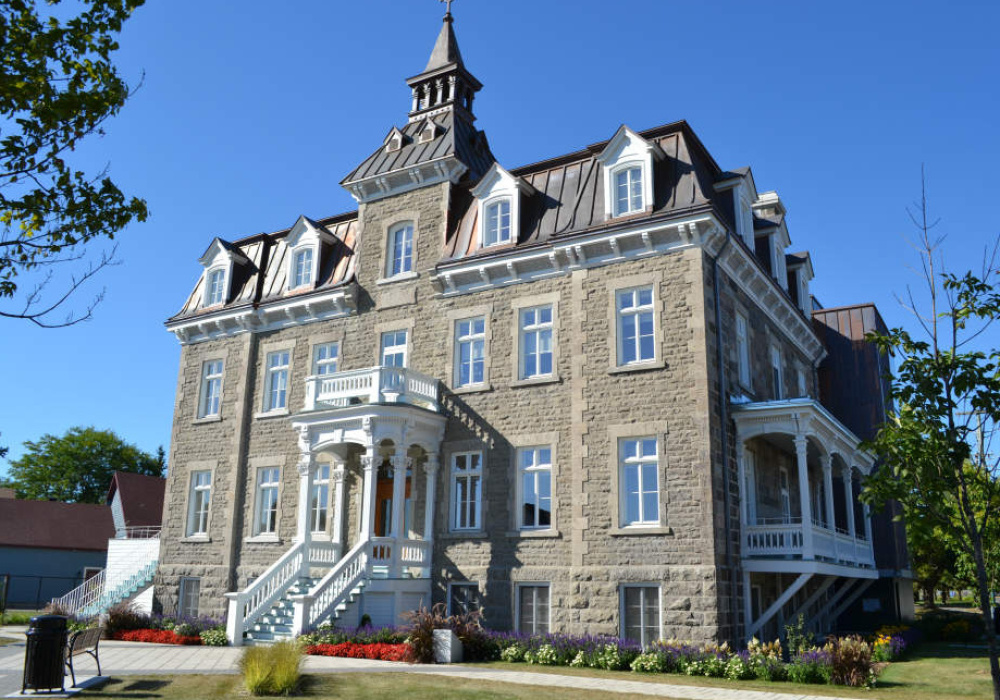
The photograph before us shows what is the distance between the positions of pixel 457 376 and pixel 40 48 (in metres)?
15.5

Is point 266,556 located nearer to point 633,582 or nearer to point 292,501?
point 292,501

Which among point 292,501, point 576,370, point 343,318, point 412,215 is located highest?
point 412,215

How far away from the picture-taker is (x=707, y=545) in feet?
→ 59.3

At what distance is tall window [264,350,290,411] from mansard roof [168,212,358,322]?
1.94 m

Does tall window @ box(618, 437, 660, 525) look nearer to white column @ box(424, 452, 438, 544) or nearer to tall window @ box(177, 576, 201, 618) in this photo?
white column @ box(424, 452, 438, 544)

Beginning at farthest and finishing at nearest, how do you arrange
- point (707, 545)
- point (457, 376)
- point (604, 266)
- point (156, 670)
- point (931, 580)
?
point (931, 580) → point (457, 376) → point (604, 266) → point (707, 545) → point (156, 670)

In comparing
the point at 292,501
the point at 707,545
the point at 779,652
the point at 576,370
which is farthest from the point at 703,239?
the point at 292,501

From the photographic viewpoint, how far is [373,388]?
22.2 m

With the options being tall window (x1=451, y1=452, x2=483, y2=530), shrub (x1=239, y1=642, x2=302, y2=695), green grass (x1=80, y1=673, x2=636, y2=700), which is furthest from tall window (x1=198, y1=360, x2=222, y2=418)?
shrub (x1=239, y1=642, x2=302, y2=695)

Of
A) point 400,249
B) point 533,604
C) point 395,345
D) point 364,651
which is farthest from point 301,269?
point 364,651

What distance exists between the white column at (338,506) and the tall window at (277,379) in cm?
411

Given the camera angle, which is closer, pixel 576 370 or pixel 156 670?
pixel 156 670

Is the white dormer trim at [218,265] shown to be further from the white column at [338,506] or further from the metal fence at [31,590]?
the metal fence at [31,590]

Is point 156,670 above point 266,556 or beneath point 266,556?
beneath
